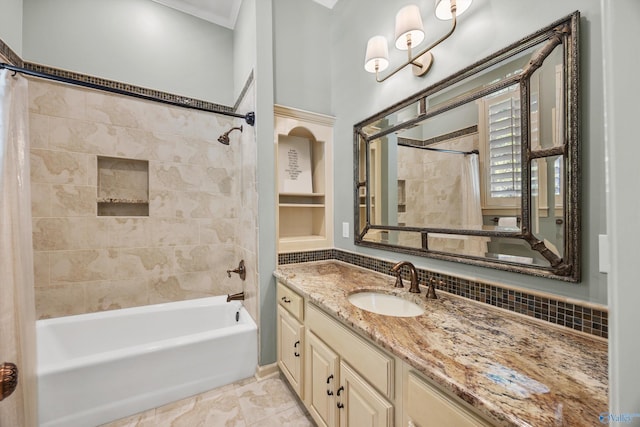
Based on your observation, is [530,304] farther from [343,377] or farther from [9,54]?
[9,54]

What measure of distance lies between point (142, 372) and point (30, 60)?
2.43 metres

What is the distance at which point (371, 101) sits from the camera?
175 cm

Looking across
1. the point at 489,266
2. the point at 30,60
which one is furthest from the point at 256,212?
the point at 30,60

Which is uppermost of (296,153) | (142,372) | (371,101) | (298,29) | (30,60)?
(298,29)

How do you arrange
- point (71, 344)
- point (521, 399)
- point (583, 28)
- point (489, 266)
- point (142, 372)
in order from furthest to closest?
1. point (71, 344)
2. point (142, 372)
3. point (489, 266)
4. point (583, 28)
5. point (521, 399)

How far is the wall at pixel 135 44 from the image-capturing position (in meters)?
1.96

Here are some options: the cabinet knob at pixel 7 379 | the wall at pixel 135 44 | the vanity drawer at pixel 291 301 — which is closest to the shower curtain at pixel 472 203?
the vanity drawer at pixel 291 301

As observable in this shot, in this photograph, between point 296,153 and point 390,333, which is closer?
point 390,333

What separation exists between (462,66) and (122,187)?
2678 millimetres

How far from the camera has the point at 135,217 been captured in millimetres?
2219

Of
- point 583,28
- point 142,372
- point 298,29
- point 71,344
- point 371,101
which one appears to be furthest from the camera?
point 298,29

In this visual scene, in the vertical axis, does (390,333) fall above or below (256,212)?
below

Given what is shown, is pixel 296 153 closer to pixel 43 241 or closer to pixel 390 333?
pixel 390 333

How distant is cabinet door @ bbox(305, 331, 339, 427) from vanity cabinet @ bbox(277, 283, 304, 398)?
9cm
